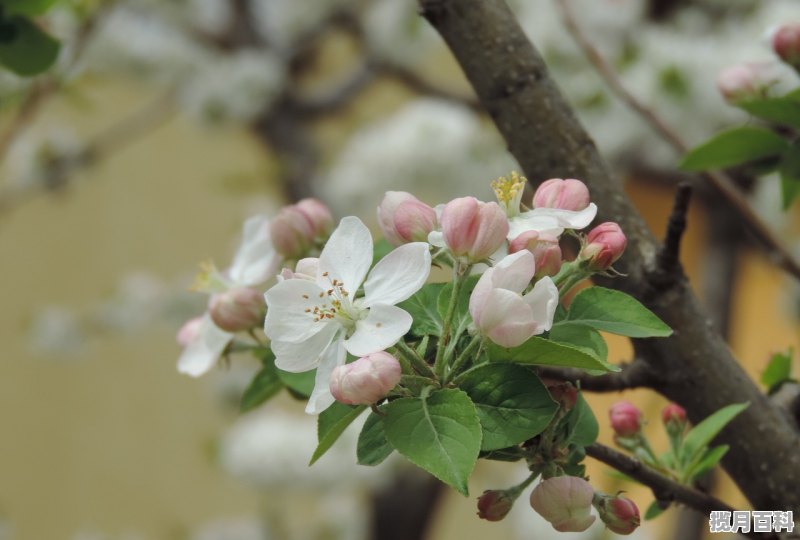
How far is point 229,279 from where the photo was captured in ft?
1.27

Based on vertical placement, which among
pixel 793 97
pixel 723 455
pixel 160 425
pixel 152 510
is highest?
pixel 793 97

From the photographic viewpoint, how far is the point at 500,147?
161 cm

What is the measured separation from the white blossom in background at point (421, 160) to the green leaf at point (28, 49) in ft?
3.60

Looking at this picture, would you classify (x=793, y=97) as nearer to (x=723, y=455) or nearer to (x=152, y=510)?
(x=723, y=455)

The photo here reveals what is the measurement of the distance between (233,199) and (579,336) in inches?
87.2

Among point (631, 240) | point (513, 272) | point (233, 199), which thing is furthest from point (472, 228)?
point (233, 199)

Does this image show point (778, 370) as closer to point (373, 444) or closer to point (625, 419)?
point (625, 419)

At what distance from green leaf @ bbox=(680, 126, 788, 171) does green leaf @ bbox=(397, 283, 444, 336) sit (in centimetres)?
19

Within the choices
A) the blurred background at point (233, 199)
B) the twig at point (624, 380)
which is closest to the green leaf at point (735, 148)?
the twig at point (624, 380)

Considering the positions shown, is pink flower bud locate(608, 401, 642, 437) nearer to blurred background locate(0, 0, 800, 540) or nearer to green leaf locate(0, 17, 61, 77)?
green leaf locate(0, 17, 61, 77)

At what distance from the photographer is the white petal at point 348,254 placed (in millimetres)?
288

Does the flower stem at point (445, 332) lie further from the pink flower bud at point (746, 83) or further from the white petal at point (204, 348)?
the pink flower bud at point (746, 83)

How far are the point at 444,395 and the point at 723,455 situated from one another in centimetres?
17

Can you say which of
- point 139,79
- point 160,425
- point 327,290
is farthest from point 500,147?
point 327,290
